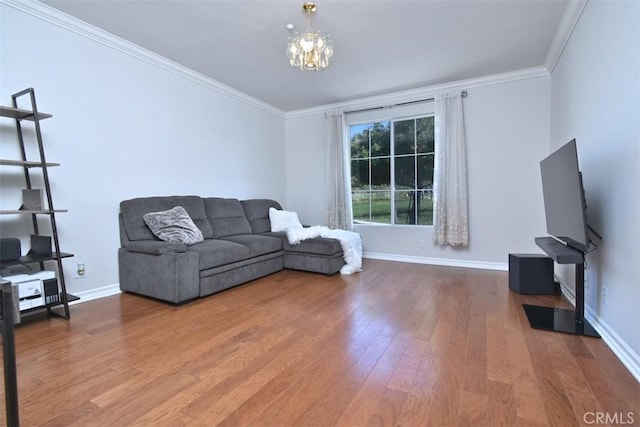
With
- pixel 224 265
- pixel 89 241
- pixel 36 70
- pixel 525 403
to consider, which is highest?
pixel 36 70

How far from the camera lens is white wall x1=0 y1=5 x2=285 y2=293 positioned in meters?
2.54

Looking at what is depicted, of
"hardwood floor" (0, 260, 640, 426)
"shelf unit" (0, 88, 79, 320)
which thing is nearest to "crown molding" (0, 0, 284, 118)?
"shelf unit" (0, 88, 79, 320)

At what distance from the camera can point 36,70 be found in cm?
260

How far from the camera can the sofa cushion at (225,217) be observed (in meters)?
4.02

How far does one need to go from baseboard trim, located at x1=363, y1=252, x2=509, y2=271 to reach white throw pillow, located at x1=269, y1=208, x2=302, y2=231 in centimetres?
136

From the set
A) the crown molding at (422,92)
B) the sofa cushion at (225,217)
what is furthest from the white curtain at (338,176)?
the sofa cushion at (225,217)

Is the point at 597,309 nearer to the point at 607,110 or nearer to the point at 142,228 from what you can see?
the point at 607,110

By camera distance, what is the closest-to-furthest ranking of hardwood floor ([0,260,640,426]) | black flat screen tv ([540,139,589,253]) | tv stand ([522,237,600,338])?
hardwood floor ([0,260,640,426]), black flat screen tv ([540,139,589,253]), tv stand ([522,237,600,338])

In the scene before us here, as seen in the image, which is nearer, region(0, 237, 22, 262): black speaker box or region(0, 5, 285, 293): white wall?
region(0, 237, 22, 262): black speaker box

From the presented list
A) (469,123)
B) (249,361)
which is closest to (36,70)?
(249,361)

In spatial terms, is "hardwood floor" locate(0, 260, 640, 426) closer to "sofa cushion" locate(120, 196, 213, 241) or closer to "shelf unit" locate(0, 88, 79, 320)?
"shelf unit" locate(0, 88, 79, 320)

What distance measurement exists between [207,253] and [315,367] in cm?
171

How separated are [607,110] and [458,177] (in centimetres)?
214

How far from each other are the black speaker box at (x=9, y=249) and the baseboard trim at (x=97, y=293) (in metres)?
0.73
